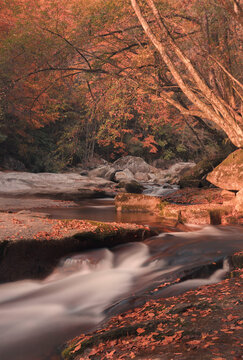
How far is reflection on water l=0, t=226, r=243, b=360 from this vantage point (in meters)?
3.78

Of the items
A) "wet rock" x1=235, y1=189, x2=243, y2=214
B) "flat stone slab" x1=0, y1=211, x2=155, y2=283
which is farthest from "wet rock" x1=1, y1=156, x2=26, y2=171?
→ "wet rock" x1=235, y1=189, x2=243, y2=214

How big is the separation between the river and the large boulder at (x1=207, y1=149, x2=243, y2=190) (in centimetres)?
342

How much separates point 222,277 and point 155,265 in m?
1.43

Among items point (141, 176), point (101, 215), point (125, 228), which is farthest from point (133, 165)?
point (125, 228)

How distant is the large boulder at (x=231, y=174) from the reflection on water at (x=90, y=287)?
3.65 meters

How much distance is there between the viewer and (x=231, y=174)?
10.6 meters

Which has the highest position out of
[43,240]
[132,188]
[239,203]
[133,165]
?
[133,165]

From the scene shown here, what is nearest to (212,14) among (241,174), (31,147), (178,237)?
(241,174)

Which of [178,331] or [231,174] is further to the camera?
[231,174]

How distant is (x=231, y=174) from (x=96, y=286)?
7194 millimetres

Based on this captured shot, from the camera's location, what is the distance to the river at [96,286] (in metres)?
3.78

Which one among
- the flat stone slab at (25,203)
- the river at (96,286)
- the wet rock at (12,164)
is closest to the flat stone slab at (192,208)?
the river at (96,286)

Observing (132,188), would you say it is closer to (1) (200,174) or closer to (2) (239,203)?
(1) (200,174)

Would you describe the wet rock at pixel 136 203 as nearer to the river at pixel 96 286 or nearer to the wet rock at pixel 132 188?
the river at pixel 96 286
